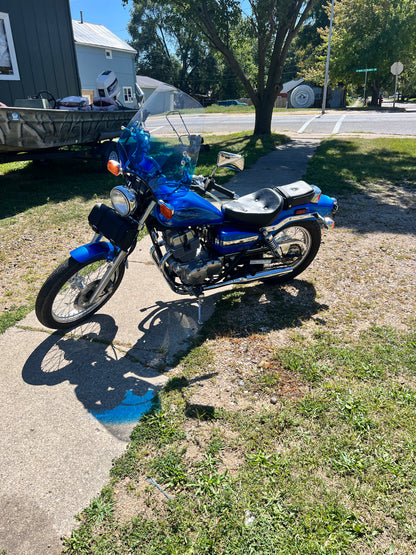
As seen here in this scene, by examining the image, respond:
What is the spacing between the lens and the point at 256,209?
365 cm

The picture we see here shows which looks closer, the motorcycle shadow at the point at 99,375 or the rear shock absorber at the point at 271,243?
the motorcycle shadow at the point at 99,375

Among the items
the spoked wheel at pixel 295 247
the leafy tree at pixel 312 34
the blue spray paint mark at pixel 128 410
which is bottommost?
the blue spray paint mark at pixel 128 410

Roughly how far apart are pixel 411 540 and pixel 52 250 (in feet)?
15.9

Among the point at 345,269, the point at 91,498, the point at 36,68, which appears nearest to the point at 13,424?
the point at 91,498

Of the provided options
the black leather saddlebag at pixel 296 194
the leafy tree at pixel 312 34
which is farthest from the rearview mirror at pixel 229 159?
the leafy tree at pixel 312 34

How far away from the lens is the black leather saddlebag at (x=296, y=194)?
377 cm

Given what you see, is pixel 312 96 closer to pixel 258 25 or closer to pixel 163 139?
pixel 258 25

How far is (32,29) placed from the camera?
36.2ft

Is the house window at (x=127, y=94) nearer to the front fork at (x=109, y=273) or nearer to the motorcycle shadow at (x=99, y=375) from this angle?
the front fork at (x=109, y=273)

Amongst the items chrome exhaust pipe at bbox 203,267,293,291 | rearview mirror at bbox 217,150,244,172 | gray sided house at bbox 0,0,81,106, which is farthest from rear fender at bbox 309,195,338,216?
gray sided house at bbox 0,0,81,106

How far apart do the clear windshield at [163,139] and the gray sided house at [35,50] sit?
9.33 metres

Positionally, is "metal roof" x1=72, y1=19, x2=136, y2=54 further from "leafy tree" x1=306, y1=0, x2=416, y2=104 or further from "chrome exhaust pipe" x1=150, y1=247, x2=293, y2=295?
"chrome exhaust pipe" x1=150, y1=247, x2=293, y2=295

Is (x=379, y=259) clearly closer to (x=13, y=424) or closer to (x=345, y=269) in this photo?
(x=345, y=269)

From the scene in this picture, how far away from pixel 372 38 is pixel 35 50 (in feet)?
104
